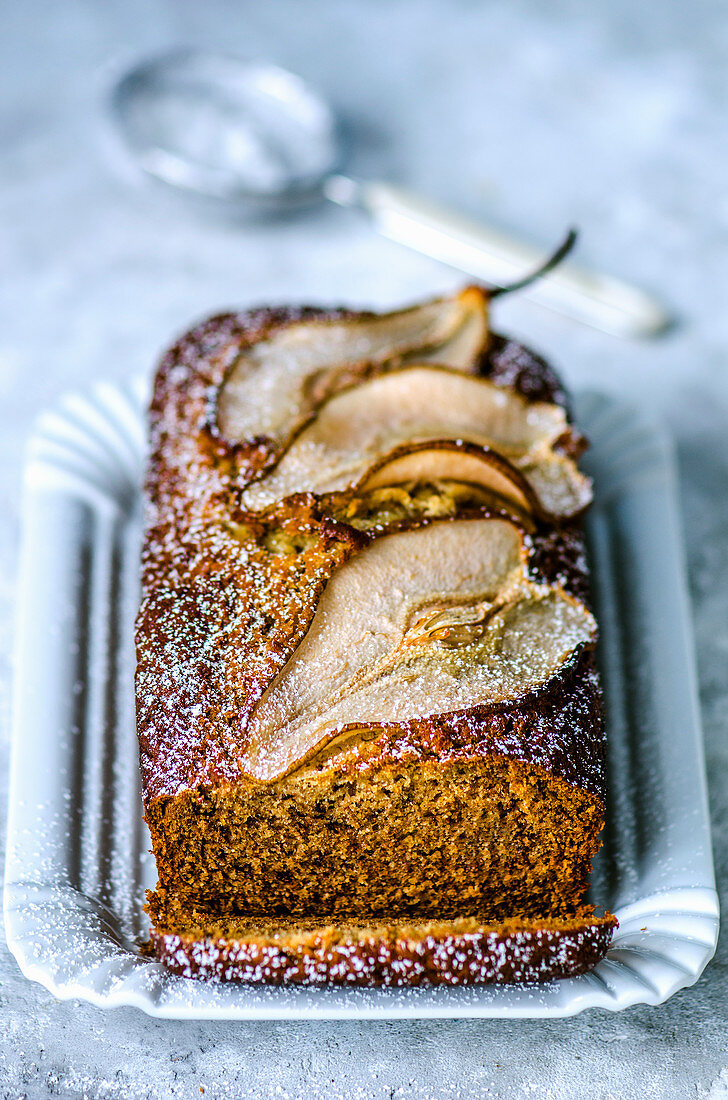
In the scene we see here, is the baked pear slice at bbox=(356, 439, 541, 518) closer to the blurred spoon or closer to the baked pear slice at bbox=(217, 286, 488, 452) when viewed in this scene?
the baked pear slice at bbox=(217, 286, 488, 452)

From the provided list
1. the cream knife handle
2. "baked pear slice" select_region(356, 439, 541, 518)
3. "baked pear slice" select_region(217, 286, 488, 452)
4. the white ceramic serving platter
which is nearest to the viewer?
the white ceramic serving platter

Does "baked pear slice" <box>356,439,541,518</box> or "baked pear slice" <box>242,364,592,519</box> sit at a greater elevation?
"baked pear slice" <box>242,364,592,519</box>

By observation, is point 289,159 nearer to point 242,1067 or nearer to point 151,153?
point 151,153

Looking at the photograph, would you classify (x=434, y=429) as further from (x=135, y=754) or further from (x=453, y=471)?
(x=135, y=754)

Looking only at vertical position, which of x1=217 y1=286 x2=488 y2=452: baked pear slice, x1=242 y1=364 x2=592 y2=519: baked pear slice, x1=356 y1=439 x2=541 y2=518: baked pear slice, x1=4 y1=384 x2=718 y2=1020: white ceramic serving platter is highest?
x1=217 y1=286 x2=488 y2=452: baked pear slice

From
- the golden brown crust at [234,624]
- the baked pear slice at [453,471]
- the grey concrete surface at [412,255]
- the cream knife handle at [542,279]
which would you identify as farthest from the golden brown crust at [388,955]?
the cream knife handle at [542,279]

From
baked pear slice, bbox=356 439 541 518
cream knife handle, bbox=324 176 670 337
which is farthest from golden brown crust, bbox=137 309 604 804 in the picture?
cream knife handle, bbox=324 176 670 337
